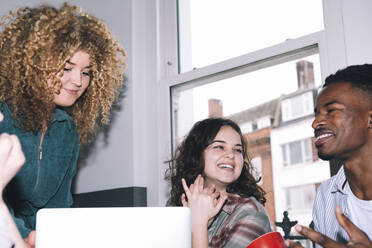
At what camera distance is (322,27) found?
1.75 meters

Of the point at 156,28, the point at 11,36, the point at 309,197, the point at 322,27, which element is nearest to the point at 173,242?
the point at 11,36

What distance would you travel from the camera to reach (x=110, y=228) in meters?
0.55

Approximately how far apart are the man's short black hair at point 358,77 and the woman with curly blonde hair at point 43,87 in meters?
0.84

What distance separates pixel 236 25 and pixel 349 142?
1.06m

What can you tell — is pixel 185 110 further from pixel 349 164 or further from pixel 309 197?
pixel 349 164

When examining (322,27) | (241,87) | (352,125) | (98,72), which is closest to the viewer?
(352,125)

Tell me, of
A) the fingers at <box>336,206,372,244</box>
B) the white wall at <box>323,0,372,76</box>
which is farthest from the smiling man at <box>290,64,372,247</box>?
the fingers at <box>336,206,372,244</box>

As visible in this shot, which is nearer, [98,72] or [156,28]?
[98,72]

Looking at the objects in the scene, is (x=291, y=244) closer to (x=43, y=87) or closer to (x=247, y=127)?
(x=43, y=87)

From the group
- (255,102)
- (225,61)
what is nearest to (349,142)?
(255,102)

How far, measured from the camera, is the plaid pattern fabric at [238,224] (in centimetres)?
142

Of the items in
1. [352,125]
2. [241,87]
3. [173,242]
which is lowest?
[173,242]

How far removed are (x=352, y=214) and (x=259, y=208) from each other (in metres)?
0.38

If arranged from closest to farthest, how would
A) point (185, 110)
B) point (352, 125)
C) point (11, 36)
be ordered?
point (352, 125), point (11, 36), point (185, 110)
